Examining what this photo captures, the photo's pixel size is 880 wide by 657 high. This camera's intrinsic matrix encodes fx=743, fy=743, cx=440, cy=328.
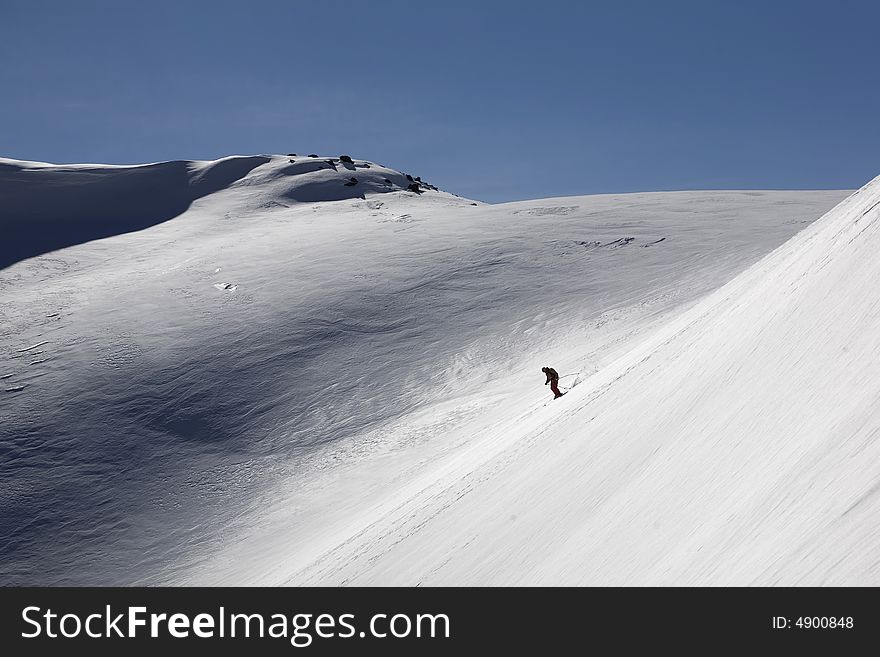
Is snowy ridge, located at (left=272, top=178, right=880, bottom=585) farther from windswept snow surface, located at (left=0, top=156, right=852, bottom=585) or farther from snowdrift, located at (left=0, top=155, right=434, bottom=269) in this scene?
snowdrift, located at (left=0, top=155, right=434, bottom=269)

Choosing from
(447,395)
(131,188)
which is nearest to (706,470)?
(447,395)

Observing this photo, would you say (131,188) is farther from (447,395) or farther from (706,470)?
(706,470)

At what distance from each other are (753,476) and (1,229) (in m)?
39.3

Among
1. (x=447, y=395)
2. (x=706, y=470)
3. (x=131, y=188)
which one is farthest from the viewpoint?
(x=131, y=188)

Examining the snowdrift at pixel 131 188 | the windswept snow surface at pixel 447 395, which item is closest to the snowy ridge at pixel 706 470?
the windswept snow surface at pixel 447 395

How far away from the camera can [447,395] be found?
17312mm

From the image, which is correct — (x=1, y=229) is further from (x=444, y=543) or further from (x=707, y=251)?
(x=444, y=543)

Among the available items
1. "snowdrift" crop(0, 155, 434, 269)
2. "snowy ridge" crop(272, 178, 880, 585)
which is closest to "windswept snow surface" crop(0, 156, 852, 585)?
"snowy ridge" crop(272, 178, 880, 585)

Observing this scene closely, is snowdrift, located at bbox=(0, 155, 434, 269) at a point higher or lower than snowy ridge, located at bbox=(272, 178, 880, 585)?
higher

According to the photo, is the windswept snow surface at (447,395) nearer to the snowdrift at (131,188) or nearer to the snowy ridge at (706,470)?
the snowy ridge at (706,470)

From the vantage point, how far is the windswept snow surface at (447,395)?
17.2ft

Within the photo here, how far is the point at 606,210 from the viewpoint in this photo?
3044 cm

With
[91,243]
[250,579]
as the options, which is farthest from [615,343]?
[91,243]

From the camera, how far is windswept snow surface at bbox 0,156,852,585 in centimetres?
524
